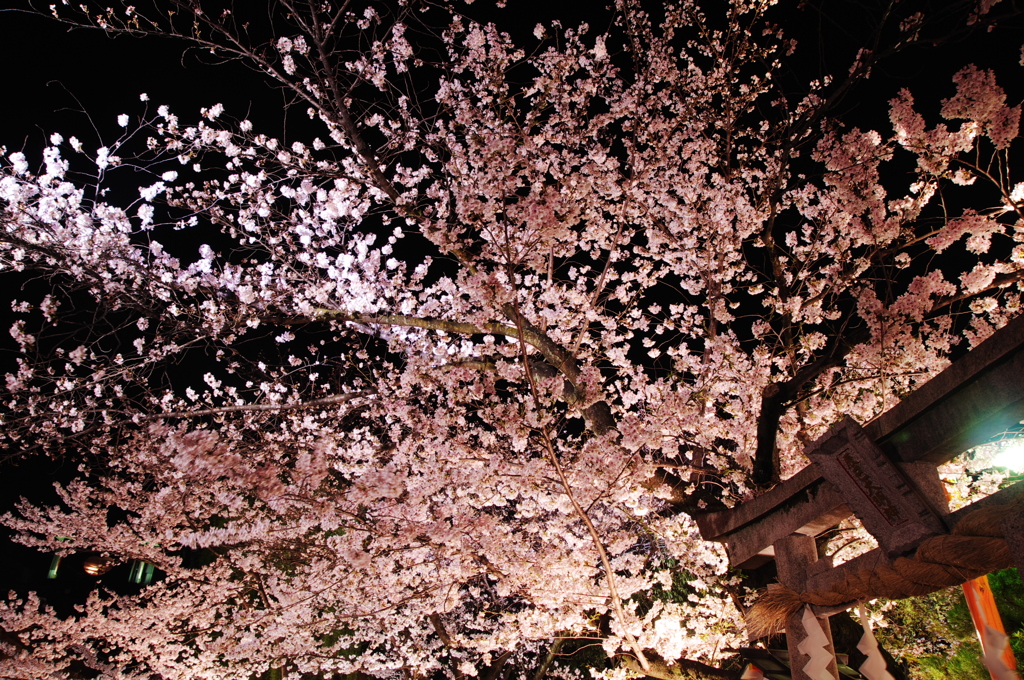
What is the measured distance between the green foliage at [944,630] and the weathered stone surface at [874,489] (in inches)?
431

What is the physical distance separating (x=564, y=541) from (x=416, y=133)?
742 cm

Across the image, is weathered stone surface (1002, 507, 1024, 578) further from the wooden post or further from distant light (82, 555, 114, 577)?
distant light (82, 555, 114, 577)

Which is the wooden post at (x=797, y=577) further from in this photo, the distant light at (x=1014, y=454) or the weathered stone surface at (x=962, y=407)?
the distant light at (x=1014, y=454)

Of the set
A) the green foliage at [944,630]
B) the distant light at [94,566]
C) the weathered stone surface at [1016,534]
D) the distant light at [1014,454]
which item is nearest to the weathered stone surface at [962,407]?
the weathered stone surface at [1016,534]

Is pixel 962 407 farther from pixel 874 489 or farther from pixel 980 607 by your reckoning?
pixel 980 607

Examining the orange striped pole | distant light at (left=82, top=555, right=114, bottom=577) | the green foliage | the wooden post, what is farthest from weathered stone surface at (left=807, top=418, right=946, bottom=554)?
distant light at (left=82, top=555, right=114, bottom=577)

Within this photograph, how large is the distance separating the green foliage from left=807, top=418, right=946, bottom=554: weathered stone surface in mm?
10954

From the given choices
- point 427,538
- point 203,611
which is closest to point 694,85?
point 427,538

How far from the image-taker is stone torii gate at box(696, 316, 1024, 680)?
279 cm

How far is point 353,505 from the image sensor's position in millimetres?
8555

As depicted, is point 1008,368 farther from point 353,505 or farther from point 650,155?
point 353,505

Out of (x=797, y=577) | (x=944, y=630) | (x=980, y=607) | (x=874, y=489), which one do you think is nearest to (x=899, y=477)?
(x=874, y=489)

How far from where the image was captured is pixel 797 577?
167 inches

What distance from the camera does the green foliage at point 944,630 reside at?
11.6 m
